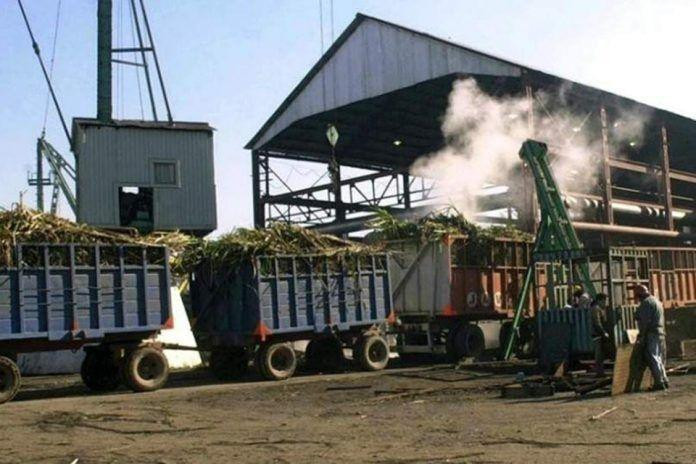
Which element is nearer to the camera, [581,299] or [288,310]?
[581,299]

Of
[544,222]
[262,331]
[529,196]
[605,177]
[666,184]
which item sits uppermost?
[666,184]

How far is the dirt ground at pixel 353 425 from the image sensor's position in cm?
749

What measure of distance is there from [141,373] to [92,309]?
1522 mm

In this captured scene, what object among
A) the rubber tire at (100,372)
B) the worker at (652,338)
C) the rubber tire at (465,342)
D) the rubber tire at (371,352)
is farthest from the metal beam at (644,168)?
the rubber tire at (100,372)

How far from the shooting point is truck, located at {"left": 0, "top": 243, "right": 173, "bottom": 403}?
1243 cm

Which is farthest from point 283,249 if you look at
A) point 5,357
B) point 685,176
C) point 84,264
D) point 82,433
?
point 685,176

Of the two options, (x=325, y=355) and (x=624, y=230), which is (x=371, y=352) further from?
(x=624, y=230)

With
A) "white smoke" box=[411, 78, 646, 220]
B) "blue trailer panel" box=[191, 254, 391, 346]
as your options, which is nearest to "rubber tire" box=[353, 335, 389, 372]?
"blue trailer panel" box=[191, 254, 391, 346]

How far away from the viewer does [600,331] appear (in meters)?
13.9

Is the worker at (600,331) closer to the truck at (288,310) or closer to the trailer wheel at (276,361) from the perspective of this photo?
the truck at (288,310)

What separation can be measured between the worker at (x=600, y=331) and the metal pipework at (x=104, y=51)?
75.2 ft

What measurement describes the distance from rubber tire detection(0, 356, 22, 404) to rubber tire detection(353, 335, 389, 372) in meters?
6.59

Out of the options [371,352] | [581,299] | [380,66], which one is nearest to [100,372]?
[371,352]

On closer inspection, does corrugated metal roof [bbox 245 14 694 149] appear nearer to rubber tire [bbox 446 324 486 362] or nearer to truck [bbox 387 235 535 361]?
truck [bbox 387 235 535 361]
